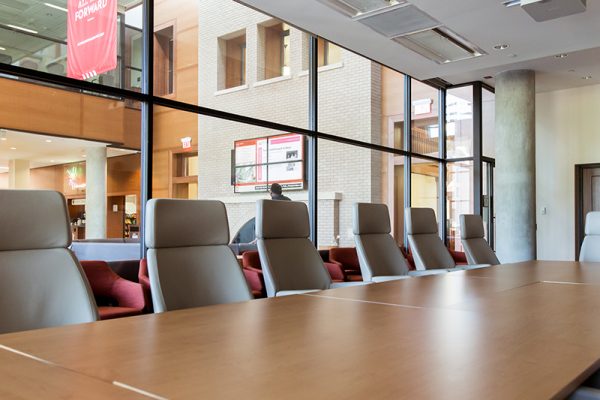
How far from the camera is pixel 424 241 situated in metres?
4.88

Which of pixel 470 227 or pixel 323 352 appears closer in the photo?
pixel 323 352

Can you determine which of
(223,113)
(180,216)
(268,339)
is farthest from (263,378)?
(223,113)

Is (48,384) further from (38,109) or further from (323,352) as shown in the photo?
(38,109)

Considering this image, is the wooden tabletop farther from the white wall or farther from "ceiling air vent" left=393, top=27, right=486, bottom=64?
the white wall

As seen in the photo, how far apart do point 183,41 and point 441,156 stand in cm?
535

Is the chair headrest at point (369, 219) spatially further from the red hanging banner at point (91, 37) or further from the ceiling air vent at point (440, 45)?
the red hanging banner at point (91, 37)

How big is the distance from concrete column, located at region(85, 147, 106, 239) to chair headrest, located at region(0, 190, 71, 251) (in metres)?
2.56

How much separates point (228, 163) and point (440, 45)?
2724 millimetres

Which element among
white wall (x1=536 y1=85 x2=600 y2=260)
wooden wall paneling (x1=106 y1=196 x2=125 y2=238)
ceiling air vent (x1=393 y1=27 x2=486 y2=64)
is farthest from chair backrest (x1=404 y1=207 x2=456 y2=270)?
white wall (x1=536 y1=85 x2=600 y2=260)

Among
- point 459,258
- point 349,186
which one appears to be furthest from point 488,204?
point 349,186

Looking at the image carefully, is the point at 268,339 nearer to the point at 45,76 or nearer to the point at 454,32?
the point at 45,76

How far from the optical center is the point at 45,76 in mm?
3986

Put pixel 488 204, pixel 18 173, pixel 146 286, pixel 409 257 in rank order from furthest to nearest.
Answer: pixel 488 204 → pixel 409 257 → pixel 18 173 → pixel 146 286

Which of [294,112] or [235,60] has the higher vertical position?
[235,60]
